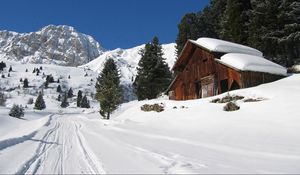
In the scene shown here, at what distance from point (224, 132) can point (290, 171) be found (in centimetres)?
767

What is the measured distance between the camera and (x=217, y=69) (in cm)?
3036

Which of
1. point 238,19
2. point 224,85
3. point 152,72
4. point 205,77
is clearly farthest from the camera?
point 152,72

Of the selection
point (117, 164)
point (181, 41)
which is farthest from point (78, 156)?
point (181, 41)

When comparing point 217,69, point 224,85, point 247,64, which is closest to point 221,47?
point 217,69

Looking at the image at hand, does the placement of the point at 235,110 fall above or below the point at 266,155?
above

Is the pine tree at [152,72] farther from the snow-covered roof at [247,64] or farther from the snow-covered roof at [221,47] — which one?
the snow-covered roof at [247,64]

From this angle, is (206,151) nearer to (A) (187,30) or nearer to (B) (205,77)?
(B) (205,77)

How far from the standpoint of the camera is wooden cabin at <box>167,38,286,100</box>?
87.8 feet

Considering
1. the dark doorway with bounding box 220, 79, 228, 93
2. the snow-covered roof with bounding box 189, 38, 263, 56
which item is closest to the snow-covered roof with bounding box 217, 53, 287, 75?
the snow-covered roof with bounding box 189, 38, 263, 56

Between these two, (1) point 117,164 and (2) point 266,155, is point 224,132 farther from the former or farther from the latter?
(1) point 117,164

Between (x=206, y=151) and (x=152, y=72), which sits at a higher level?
(x=152, y=72)

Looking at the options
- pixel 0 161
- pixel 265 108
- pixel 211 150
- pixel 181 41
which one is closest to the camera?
pixel 0 161

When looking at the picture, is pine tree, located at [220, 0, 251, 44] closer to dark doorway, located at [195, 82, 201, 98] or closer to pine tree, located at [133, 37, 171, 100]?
dark doorway, located at [195, 82, 201, 98]

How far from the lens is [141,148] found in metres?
10.8
